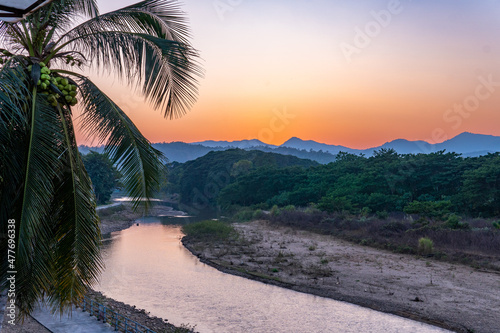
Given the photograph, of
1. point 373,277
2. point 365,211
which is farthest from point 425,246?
point 365,211

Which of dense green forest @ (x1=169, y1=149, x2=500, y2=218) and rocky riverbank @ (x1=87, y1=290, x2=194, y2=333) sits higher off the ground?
dense green forest @ (x1=169, y1=149, x2=500, y2=218)

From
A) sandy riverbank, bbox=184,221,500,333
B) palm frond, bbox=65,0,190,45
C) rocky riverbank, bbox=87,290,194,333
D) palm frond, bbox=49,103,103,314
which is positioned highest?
palm frond, bbox=65,0,190,45

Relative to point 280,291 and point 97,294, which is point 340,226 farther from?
point 97,294

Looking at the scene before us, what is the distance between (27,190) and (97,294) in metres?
15.3

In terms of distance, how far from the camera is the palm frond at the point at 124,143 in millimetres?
6551

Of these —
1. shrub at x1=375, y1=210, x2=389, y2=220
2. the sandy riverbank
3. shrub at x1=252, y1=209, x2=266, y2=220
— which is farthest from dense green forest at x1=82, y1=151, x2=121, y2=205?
shrub at x1=375, y1=210, x2=389, y2=220

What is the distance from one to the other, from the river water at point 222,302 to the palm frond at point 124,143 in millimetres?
10944

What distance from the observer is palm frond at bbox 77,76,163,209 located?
6.55 metres

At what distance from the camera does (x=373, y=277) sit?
23.9 meters

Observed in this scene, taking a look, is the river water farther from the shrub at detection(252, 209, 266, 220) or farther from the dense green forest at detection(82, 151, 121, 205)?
the dense green forest at detection(82, 151, 121, 205)

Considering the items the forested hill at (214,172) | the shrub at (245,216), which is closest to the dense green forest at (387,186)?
the shrub at (245,216)

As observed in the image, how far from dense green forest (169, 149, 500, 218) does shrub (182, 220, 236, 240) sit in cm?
1281

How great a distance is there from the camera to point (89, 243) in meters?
5.77

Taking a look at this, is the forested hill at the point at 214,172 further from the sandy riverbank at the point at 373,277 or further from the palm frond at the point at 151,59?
the palm frond at the point at 151,59
